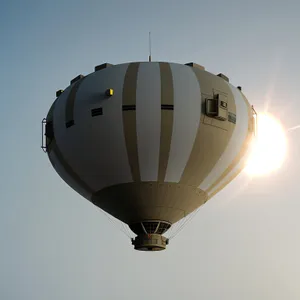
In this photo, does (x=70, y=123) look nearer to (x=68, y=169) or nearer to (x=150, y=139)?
(x=68, y=169)

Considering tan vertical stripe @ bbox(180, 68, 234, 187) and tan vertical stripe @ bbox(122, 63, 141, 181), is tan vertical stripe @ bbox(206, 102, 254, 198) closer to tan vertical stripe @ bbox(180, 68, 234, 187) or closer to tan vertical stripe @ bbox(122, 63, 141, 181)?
tan vertical stripe @ bbox(180, 68, 234, 187)

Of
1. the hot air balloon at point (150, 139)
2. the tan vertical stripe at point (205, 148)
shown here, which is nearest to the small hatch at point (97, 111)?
the hot air balloon at point (150, 139)

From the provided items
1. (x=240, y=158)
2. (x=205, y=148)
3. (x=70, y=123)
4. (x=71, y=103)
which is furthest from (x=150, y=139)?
(x=240, y=158)

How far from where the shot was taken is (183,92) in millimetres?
34750

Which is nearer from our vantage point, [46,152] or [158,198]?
[158,198]

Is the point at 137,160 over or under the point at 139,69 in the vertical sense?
under

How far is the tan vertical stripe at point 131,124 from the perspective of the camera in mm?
34344

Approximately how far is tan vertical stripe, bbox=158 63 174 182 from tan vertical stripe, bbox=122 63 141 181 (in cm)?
91

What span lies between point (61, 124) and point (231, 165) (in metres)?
6.89

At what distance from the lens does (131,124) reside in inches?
1352

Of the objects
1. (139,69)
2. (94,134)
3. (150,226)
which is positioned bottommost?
(150,226)

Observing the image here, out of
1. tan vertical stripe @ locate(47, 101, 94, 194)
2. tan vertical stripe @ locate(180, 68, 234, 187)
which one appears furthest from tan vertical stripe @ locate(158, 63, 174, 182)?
tan vertical stripe @ locate(47, 101, 94, 194)

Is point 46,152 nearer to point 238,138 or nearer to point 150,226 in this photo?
point 150,226

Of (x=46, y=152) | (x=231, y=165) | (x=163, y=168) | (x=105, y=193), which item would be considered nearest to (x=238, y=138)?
(x=231, y=165)
